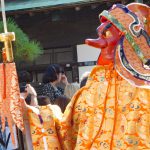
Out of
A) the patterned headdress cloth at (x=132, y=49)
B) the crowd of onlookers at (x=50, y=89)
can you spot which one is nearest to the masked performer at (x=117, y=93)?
the patterned headdress cloth at (x=132, y=49)

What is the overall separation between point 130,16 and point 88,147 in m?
0.66

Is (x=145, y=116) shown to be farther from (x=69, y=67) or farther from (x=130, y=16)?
(x=69, y=67)

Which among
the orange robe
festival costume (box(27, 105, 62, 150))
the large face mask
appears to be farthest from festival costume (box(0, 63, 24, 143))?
the large face mask

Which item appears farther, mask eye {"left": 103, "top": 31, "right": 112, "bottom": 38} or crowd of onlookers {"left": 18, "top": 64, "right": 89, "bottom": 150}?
crowd of onlookers {"left": 18, "top": 64, "right": 89, "bottom": 150}

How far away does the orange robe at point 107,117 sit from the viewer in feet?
7.69

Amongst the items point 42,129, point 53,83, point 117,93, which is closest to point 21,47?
point 53,83

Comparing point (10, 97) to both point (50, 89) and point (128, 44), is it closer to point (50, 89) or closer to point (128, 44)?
point (128, 44)

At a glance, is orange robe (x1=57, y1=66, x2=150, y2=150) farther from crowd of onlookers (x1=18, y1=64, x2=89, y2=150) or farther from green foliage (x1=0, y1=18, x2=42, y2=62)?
green foliage (x1=0, y1=18, x2=42, y2=62)

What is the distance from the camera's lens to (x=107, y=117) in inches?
95.7

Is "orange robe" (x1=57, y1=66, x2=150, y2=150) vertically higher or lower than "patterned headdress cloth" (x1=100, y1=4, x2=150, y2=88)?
lower

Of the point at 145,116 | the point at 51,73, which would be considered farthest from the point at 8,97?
the point at 51,73

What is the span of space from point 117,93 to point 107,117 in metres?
0.12

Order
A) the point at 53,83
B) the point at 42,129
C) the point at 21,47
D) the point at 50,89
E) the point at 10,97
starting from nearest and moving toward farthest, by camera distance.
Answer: the point at 10,97
the point at 42,129
the point at 50,89
the point at 53,83
the point at 21,47

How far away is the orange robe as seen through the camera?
2.34m
